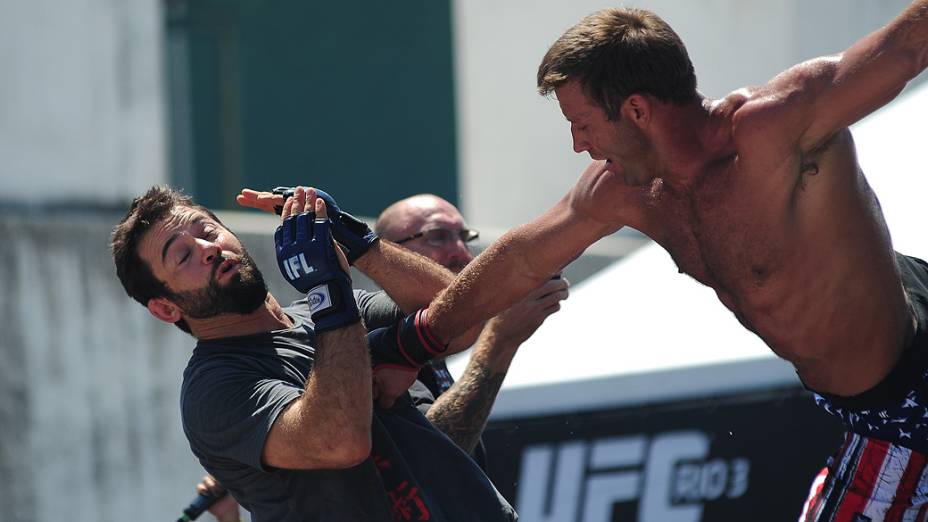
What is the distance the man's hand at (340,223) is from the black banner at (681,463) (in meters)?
1.41

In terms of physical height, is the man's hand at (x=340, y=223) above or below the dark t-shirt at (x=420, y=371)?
above

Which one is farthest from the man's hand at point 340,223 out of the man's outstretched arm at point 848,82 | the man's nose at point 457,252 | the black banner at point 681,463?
the black banner at point 681,463

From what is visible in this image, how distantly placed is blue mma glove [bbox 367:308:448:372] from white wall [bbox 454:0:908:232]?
6744mm

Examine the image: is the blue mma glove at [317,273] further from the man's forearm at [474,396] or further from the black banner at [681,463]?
the black banner at [681,463]

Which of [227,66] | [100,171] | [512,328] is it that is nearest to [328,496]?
[512,328]

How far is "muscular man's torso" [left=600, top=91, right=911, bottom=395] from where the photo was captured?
3.25 m

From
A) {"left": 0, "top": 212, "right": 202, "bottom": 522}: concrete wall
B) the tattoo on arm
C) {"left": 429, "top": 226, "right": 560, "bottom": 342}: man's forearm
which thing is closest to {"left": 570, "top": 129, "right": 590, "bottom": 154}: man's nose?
{"left": 429, "top": 226, "right": 560, "bottom": 342}: man's forearm

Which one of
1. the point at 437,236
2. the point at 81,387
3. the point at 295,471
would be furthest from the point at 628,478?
the point at 81,387

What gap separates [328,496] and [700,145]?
1.19 metres

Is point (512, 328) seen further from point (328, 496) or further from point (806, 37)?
point (806, 37)

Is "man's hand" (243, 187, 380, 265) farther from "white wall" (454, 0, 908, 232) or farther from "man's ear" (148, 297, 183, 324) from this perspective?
"white wall" (454, 0, 908, 232)

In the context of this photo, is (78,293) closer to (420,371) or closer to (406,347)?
(420,371)

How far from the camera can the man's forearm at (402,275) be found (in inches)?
149

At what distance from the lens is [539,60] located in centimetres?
1170
